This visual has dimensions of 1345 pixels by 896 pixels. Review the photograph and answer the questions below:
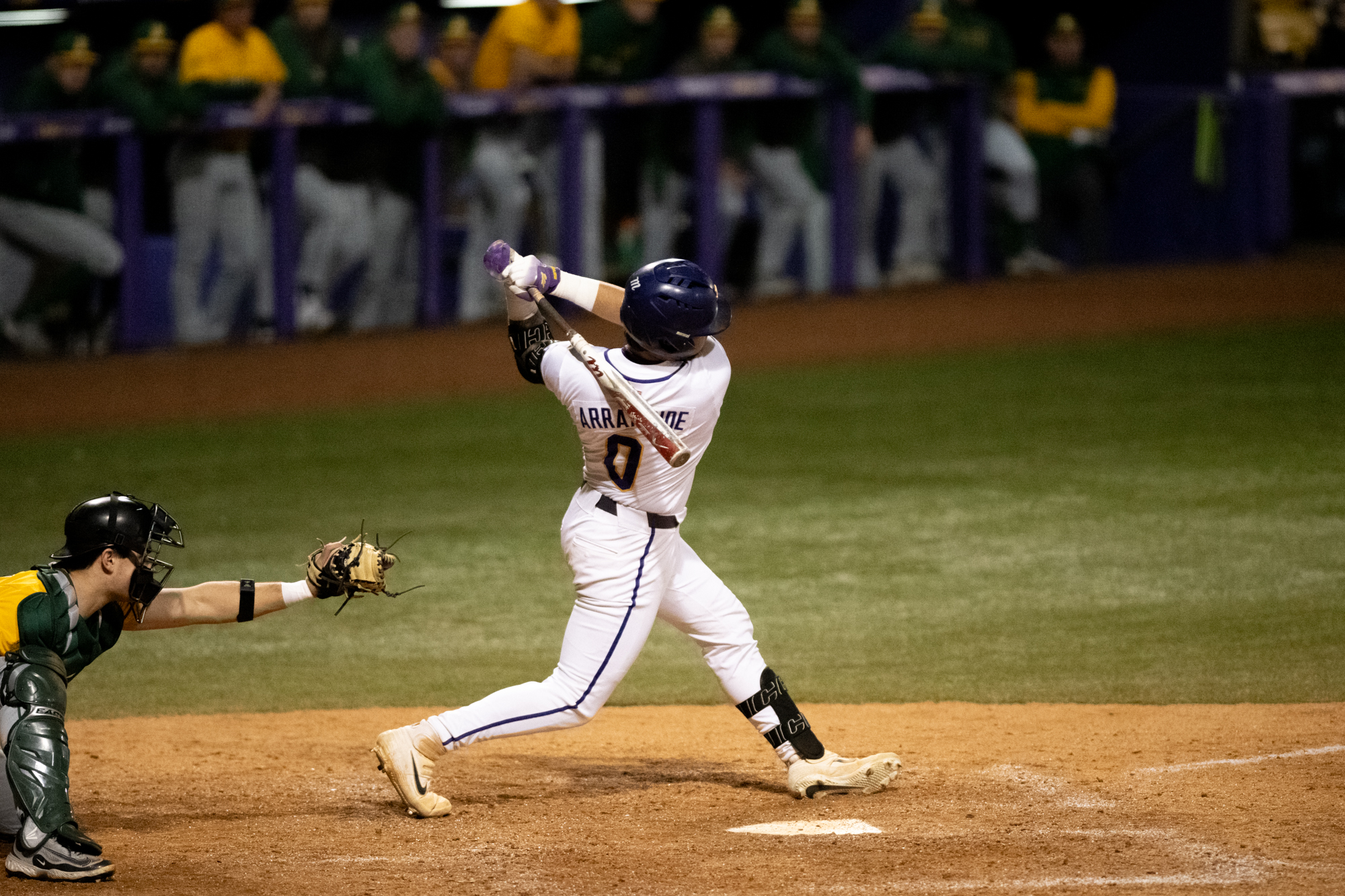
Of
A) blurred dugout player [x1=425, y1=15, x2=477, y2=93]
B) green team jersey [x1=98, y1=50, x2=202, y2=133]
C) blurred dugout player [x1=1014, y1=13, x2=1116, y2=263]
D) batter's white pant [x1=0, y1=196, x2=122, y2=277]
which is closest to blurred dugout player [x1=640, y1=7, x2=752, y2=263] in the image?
blurred dugout player [x1=425, y1=15, x2=477, y2=93]

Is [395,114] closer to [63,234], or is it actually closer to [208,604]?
[63,234]

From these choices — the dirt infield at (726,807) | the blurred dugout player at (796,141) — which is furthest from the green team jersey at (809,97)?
the dirt infield at (726,807)

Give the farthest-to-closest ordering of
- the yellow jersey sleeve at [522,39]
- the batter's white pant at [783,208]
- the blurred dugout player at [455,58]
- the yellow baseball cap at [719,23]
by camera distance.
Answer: the batter's white pant at [783,208] < the yellow baseball cap at [719,23] < the blurred dugout player at [455,58] < the yellow jersey sleeve at [522,39]

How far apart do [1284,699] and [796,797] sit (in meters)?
1.87

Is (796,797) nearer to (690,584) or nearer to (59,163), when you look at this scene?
(690,584)

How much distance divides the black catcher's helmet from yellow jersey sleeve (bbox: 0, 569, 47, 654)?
0.08m

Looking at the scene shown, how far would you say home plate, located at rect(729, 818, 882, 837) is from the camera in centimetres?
473

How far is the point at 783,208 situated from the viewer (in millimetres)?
13383

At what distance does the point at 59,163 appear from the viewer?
1102 centimetres

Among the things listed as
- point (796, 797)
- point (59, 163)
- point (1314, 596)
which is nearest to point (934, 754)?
point (796, 797)

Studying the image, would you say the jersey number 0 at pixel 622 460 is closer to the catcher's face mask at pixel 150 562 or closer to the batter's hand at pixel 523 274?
the batter's hand at pixel 523 274

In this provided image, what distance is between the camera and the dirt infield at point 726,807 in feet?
14.4

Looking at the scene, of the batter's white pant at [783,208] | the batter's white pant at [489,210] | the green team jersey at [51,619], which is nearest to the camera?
the green team jersey at [51,619]

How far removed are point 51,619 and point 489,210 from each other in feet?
26.5
